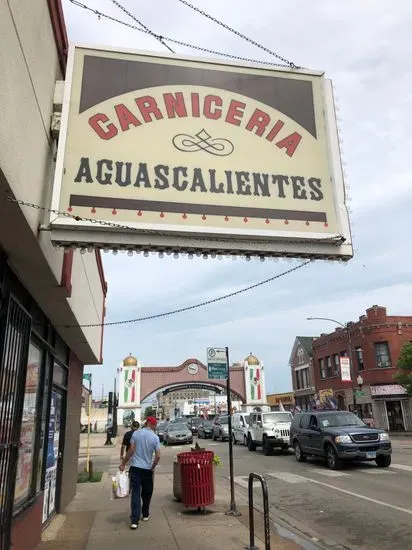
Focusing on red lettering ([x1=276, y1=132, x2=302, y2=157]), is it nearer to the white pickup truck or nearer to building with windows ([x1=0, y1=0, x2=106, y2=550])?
building with windows ([x1=0, y1=0, x2=106, y2=550])

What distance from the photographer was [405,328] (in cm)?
3666

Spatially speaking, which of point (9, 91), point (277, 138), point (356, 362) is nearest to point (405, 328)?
point (356, 362)

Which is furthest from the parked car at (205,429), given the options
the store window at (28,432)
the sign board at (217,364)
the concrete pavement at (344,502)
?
the store window at (28,432)

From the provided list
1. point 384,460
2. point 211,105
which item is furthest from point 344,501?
point 211,105

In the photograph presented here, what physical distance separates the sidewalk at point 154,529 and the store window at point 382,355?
2864 centimetres

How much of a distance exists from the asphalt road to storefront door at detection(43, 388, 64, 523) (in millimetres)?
3989

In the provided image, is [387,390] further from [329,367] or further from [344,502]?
[344,502]

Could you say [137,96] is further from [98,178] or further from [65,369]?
[65,369]

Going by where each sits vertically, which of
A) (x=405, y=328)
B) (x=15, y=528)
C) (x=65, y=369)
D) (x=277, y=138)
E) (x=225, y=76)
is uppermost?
(x=405, y=328)

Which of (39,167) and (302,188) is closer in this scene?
(39,167)

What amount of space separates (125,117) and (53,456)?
245 inches

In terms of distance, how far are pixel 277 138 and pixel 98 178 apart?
1915 mm

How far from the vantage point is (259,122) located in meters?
5.11

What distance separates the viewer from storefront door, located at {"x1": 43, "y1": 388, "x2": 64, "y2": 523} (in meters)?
7.95
